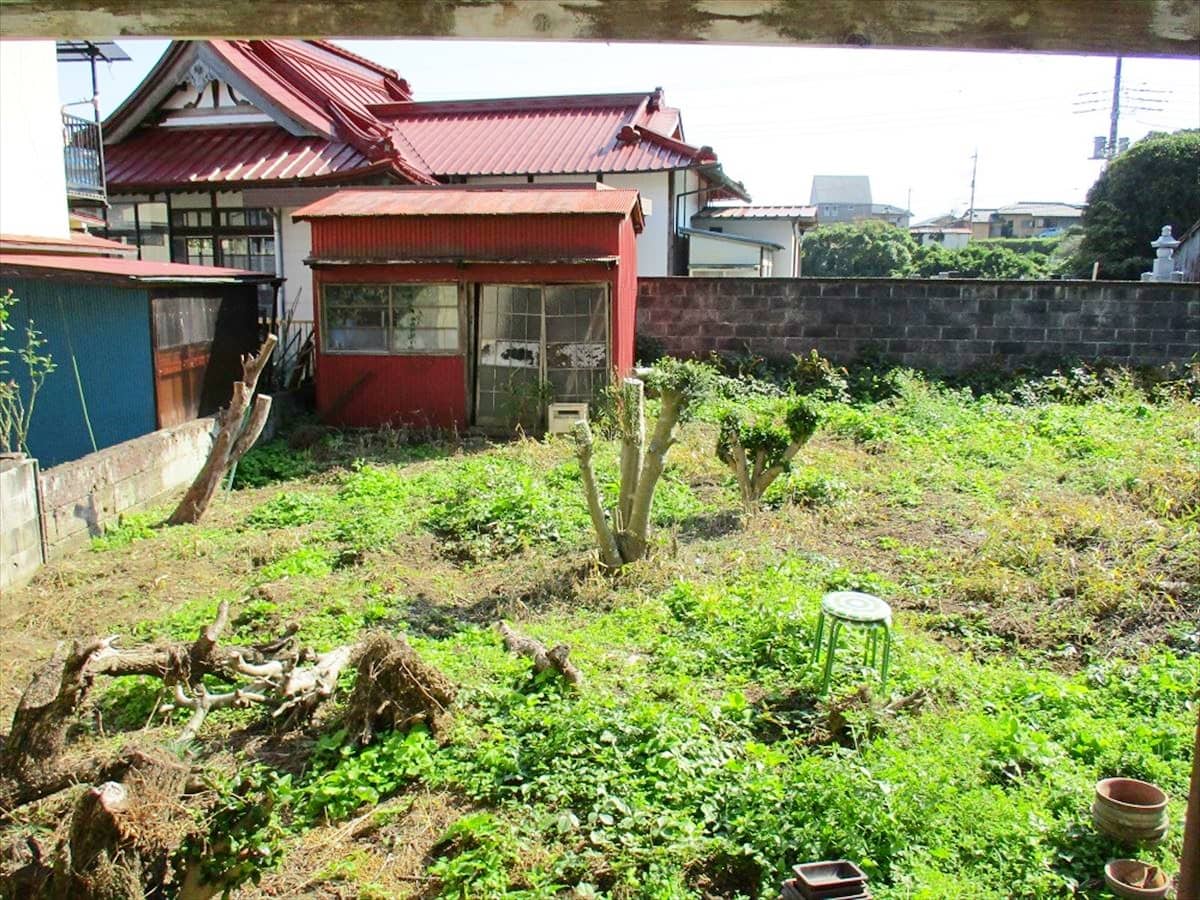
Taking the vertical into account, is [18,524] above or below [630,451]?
below

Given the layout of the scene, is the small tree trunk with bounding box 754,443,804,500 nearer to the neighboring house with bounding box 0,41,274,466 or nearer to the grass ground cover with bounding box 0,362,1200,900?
the grass ground cover with bounding box 0,362,1200,900

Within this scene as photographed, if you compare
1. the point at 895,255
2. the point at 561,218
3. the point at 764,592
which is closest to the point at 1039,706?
the point at 764,592

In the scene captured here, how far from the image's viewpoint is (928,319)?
13.9 m

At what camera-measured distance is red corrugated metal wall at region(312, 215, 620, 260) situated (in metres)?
11.9

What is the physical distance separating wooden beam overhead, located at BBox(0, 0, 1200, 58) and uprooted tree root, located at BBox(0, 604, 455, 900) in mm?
2394

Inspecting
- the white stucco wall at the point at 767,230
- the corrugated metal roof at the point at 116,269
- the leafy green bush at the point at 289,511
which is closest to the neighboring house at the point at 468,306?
the corrugated metal roof at the point at 116,269

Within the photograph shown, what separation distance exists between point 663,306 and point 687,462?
16.3 feet

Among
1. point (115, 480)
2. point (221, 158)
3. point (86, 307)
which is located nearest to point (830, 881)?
point (115, 480)

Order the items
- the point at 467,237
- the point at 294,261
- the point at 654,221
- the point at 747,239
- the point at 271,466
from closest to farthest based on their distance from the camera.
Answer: the point at 271,466
the point at 467,237
the point at 294,261
the point at 654,221
the point at 747,239

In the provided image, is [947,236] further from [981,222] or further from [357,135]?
[357,135]

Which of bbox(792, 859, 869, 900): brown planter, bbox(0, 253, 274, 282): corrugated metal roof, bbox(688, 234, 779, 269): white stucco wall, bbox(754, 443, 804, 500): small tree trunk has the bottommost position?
bbox(792, 859, 869, 900): brown planter

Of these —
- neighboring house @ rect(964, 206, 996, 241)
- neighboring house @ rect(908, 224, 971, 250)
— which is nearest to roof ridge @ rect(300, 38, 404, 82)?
neighboring house @ rect(908, 224, 971, 250)

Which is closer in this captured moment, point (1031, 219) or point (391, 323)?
point (391, 323)

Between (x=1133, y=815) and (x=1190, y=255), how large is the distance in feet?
73.1
